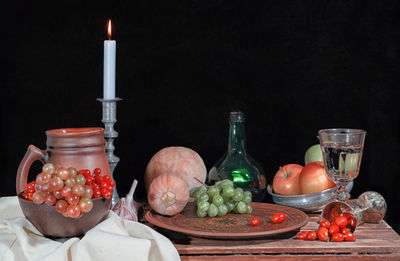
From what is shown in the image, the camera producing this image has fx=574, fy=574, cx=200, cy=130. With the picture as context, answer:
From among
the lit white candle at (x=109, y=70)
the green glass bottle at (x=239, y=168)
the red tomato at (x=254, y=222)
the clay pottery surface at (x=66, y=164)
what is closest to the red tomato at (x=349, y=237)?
the red tomato at (x=254, y=222)

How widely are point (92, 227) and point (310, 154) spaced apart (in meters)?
0.84

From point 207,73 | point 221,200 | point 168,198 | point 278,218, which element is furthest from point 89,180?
point 207,73

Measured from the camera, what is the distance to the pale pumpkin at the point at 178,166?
1.75m

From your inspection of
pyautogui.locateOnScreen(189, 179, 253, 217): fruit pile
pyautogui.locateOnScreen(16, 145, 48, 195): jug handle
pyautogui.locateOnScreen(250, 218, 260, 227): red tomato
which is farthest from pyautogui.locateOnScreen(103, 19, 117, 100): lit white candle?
pyautogui.locateOnScreen(250, 218, 260, 227): red tomato

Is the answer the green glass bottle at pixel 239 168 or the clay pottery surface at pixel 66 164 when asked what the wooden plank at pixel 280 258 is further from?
the green glass bottle at pixel 239 168

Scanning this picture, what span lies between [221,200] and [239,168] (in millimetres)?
284

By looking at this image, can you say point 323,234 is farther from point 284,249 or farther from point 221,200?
point 221,200

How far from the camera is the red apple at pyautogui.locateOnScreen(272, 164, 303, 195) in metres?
1.70

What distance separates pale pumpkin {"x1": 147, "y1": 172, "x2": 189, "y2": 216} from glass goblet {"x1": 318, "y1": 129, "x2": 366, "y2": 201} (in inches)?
15.4

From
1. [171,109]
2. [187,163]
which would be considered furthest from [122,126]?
[187,163]

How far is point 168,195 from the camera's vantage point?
4.97ft

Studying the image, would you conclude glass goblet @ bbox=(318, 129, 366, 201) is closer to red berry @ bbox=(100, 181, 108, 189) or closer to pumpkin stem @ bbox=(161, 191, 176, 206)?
pumpkin stem @ bbox=(161, 191, 176, 206)

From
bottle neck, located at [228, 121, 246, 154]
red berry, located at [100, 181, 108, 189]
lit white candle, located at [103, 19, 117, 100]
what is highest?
lit white candle, located at [103, 19, 117, 100]

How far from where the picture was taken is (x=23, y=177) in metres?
1.40
